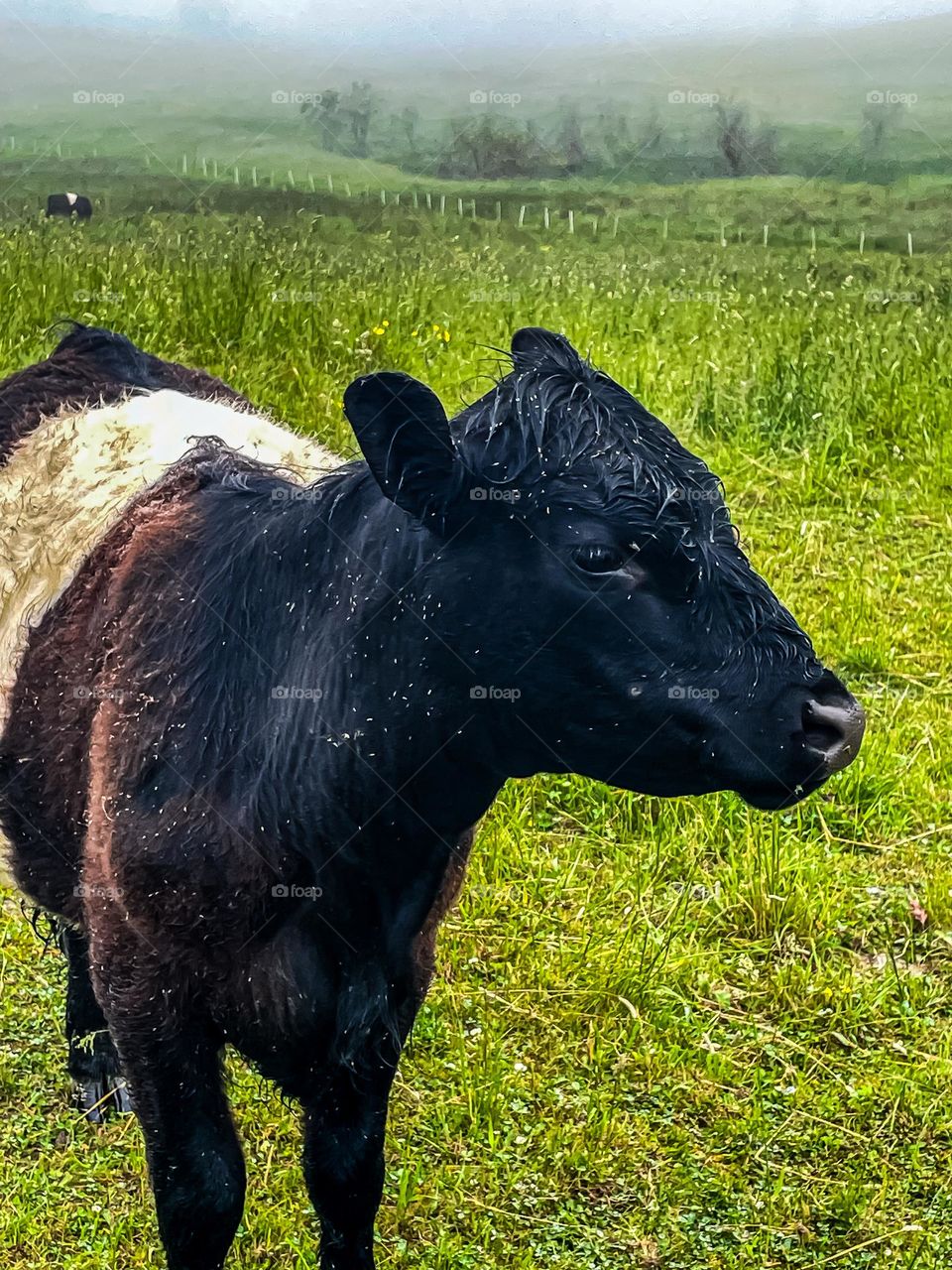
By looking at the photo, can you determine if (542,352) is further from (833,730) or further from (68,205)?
(68,205)

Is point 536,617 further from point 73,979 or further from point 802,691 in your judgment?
point 73,979

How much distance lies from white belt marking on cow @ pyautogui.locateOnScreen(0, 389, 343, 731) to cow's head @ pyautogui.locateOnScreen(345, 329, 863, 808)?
2.78 feet

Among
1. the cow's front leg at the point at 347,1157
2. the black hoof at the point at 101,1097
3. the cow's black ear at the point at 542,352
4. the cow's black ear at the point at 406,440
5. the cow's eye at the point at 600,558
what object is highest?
the cow's black ear at the point at 542,352

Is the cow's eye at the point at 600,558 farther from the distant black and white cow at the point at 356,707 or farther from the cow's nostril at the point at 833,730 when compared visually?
the cow's nostril at the point at 833,730

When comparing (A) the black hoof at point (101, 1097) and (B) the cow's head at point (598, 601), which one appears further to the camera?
(A) the black hoof at point (101, 1097)

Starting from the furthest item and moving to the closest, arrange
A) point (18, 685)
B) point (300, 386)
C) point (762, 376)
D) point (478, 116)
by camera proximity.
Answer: point (478, 116) → point (762, 376) → point (300, 386) → point (18, 685)

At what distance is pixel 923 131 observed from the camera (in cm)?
1700

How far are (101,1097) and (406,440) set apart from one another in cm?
245

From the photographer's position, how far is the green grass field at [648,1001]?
375 centimetres

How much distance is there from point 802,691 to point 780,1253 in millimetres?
1899

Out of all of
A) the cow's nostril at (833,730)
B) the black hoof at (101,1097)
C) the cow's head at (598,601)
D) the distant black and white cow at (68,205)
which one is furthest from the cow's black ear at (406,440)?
the distant black and white cow at (68,205)

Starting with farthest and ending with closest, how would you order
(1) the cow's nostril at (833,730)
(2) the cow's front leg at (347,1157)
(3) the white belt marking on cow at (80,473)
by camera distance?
1. (3) the white belt marking on cow at (80,473)
2. (2) the cow's front leg at (347,1157)
3. (1) the cow's nostril at (833,730)

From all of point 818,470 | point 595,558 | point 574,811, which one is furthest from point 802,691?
point 818,470

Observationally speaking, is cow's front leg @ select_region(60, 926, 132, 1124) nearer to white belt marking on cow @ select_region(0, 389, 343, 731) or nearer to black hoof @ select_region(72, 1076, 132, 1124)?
black hoof @ select_region(72, 1076, 132, 1124)
